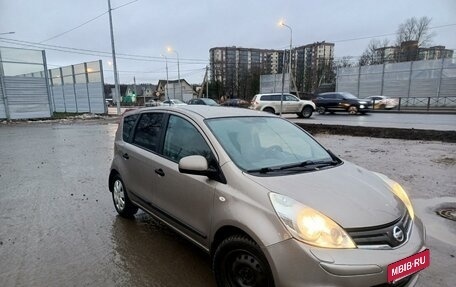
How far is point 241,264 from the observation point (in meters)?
2.62

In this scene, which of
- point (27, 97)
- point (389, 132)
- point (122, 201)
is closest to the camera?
point (122, 201)

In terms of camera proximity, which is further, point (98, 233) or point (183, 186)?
point (98, 233)

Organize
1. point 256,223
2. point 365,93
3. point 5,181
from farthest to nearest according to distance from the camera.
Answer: point 365,93 < point 5,181 < point 256,223

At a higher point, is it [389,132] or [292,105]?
[292,105]

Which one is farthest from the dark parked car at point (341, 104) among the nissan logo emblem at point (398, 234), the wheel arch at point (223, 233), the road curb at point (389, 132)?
the wheel arch at point (223, 233)

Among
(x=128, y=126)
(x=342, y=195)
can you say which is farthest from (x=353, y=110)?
(x=342, y=195)

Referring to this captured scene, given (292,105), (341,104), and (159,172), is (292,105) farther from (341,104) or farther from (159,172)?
(159,172)

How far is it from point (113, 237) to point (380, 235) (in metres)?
3.17

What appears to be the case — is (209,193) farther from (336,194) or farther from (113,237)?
(113,237)

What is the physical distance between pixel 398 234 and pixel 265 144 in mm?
1451

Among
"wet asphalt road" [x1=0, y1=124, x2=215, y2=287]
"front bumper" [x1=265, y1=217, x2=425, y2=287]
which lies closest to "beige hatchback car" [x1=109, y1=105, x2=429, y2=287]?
"front bumper" [x1=265, y1=217, x2=425, y2=287]

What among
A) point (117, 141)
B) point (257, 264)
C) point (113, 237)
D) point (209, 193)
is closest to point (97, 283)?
point (113, 237)

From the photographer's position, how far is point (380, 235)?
7.73 ft

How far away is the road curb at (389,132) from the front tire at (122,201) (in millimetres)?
11190
